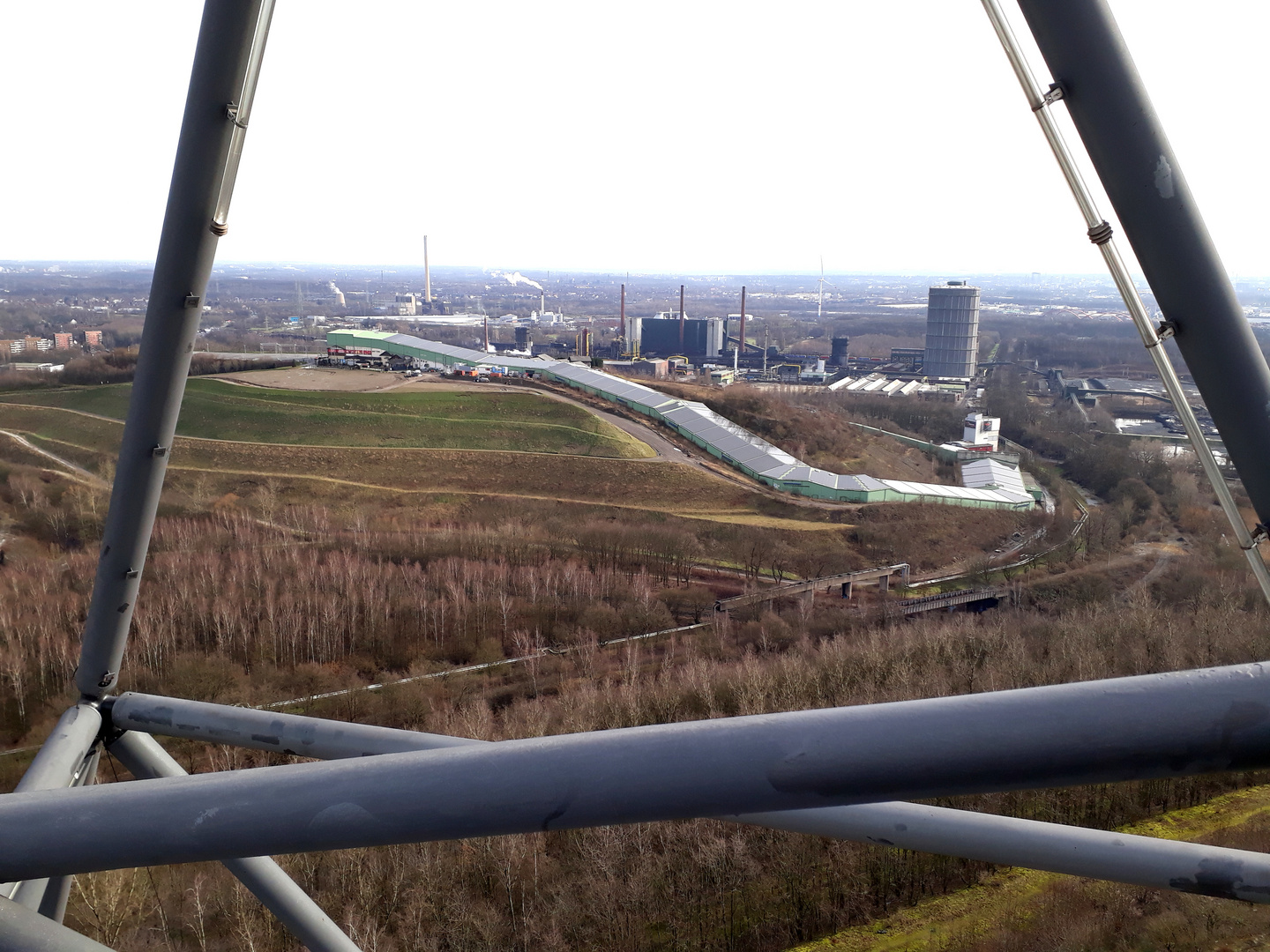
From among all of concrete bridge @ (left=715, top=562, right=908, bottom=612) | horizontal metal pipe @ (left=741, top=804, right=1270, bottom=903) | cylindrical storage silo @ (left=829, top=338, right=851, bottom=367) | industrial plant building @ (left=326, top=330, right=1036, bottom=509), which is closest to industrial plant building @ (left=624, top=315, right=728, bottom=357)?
cylindrical storage silo @ (left=829, top=338, right=851, bottom=367)

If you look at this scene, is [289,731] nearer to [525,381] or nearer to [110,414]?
[110,414]

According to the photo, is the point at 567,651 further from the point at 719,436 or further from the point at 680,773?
the point at 719,436

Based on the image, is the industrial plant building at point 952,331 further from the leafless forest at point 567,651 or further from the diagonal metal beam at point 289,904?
the diagonal metal beam at point 289,904

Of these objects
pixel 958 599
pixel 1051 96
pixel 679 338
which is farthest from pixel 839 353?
pixel 1051 96

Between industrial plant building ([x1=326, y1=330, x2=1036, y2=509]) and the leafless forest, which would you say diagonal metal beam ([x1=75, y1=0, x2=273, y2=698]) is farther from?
industrial plant building ([x1=326, y1=330, x2=1036, y2=509])

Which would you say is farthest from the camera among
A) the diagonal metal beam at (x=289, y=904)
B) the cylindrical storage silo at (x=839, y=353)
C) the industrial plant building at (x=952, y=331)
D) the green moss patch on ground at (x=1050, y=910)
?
the cylindrical storage silo at (x=839, y=353)

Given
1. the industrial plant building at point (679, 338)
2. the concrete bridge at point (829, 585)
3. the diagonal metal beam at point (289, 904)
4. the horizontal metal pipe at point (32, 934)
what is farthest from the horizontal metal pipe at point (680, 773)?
the industrial plant building at point (679, 338)
